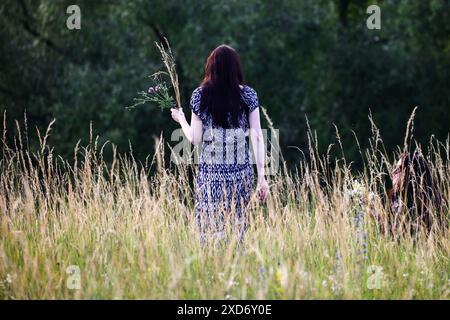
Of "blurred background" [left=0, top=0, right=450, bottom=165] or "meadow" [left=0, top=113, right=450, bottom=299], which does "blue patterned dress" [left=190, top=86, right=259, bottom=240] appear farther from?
"blurred background" [left=0, top=0, right=450, bottom=165]

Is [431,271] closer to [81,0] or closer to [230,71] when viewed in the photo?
[230,71]

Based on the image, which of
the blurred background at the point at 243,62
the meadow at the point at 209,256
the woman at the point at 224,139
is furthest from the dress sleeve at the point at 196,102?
the blurred background at the point at 243,62

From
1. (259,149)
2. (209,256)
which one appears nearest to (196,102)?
(259,149)

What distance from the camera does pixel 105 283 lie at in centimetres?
371

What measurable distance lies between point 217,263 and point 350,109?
11451 millimetres

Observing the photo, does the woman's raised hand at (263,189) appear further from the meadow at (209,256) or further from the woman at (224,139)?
the meadow at (209,256)

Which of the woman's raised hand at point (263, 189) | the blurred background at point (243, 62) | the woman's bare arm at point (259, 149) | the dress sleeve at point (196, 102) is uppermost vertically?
the blurred background at point (243, 62)

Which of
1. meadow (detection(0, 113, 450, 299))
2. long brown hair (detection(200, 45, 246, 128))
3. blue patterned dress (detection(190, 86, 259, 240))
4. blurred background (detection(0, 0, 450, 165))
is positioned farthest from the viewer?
blurred background (detection(0, 0, 450, 165))

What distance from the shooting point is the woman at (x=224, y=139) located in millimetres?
4266

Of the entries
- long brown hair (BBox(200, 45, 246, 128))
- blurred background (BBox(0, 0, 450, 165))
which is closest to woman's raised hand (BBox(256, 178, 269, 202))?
long brown hair (BBox(200, 45, 246, 128))

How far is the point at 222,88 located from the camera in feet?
14.1

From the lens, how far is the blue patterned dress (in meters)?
4.35

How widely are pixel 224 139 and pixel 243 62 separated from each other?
10054 millimetres
